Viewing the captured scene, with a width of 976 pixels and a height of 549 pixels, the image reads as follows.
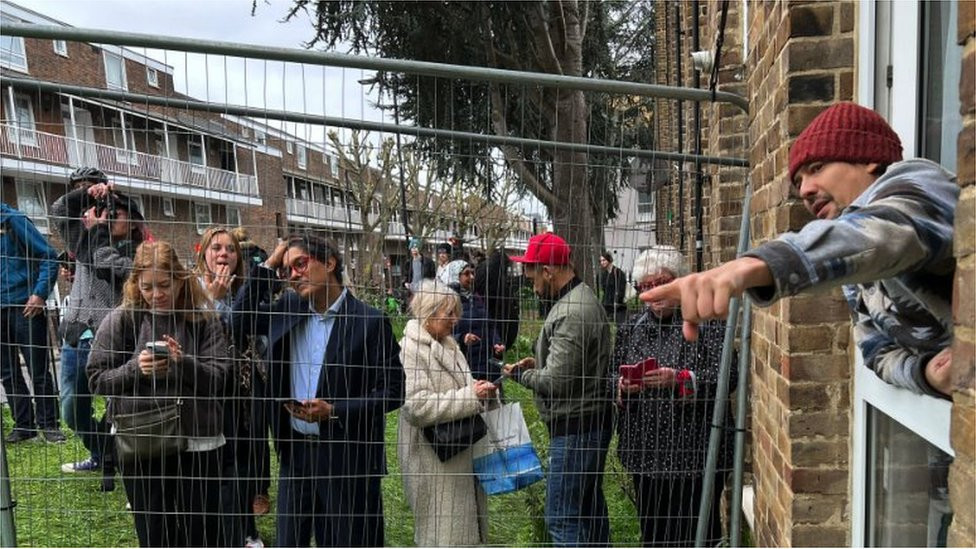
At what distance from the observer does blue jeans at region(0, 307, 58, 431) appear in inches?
154

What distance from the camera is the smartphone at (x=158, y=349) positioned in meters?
2.97

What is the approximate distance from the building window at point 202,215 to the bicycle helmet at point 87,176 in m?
0.57

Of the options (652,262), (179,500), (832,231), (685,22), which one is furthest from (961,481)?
(685,22)

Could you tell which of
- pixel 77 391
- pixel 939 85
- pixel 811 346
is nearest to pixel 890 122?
pixel 939 85

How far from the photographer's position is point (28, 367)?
3838 millimetres

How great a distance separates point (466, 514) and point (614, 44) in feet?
46.7

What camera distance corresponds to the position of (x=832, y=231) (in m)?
0.98

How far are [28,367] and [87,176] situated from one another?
4.48ft

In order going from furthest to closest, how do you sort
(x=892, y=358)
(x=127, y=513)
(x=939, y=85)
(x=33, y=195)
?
(x=127, y=513), (x=33, y=195), (x=939, y=85), (x=892, y=358)

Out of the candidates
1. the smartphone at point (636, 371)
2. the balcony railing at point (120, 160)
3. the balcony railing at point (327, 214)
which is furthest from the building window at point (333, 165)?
the smartphone at point (636, 371)

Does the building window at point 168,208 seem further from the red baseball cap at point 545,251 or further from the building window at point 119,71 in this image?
the red baseball cap at point 545,251

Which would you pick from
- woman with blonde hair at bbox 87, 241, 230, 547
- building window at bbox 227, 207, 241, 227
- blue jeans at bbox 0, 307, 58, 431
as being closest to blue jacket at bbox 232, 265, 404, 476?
woman with blonde hair at bbox 87, 241, 230, 547

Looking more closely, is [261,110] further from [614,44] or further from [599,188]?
[614,44]

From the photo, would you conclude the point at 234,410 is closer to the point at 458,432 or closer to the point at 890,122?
the point at 458,432
